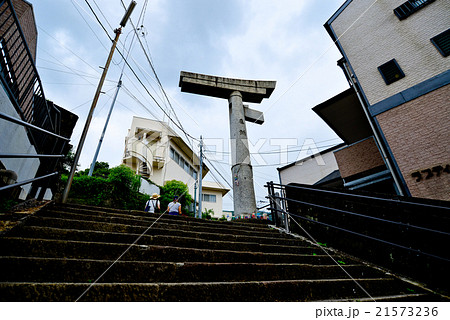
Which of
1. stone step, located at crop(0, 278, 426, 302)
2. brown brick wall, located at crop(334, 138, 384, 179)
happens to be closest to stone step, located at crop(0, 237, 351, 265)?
stone step, located at crop(0, 278, 426, 302)

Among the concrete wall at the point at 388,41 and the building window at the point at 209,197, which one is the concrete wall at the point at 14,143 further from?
the building window at the point at 209,197

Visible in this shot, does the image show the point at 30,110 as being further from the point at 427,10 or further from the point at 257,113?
the point at 427,10

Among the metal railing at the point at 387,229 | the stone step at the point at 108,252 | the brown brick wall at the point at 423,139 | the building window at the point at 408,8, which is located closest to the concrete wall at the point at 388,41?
the building window at the point at 408,8

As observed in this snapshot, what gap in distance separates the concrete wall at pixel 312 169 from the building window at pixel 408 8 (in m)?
9.46

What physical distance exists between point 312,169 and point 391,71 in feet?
32.0

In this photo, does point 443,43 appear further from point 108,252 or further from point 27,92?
point 27,92

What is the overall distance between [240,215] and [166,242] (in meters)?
4.65

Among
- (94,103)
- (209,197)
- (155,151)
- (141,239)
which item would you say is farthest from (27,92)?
(209,197)

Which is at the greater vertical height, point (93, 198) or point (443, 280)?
point (93, 198)

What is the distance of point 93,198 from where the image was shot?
946 cm

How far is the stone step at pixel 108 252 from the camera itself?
188cm

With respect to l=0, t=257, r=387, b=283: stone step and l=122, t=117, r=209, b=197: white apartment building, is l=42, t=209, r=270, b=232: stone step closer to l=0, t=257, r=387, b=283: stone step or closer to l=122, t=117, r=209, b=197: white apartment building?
l=0, t=257, r=387, b=283: stone step

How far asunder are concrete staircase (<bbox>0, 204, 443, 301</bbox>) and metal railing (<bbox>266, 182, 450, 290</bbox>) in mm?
359
